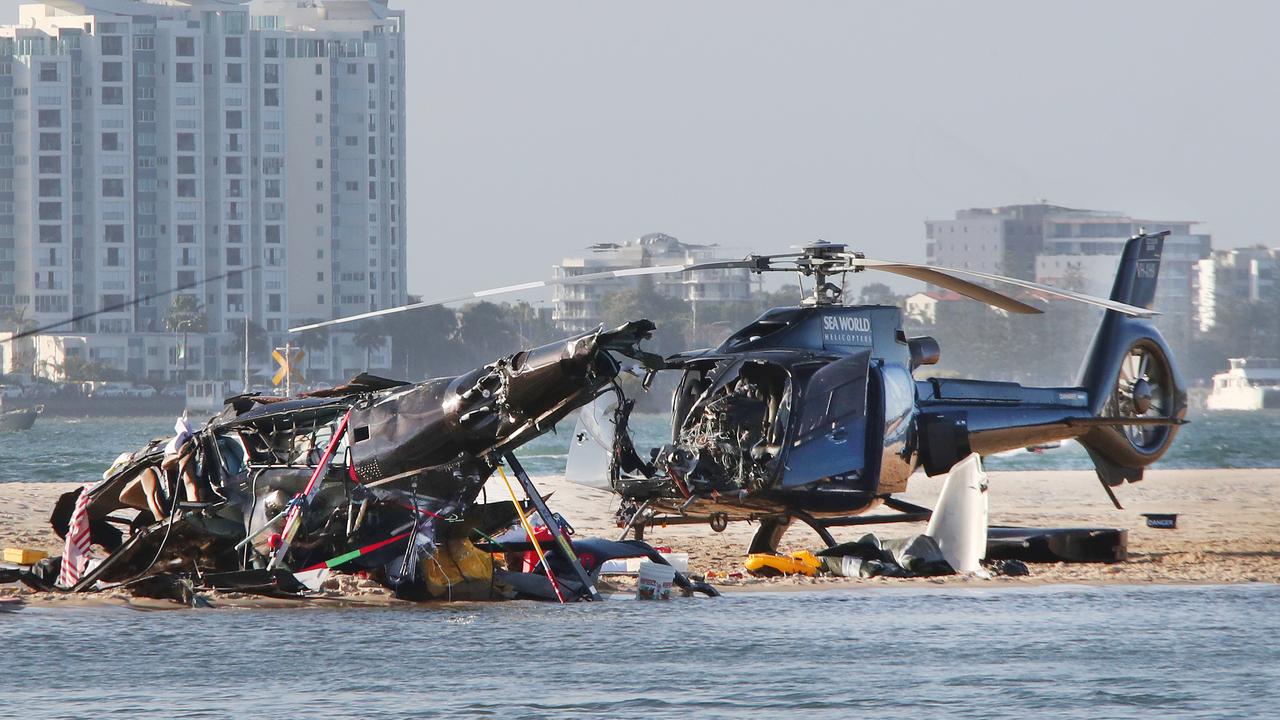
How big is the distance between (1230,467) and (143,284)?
335 ft

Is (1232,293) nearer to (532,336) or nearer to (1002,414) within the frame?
(532,336)

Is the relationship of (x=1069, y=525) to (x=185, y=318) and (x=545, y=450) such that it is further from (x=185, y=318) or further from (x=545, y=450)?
(x=185, y=318)

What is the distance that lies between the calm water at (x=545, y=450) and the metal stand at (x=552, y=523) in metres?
25.2

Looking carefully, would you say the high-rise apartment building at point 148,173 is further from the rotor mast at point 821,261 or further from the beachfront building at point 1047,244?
the rotor mast at point 821,261

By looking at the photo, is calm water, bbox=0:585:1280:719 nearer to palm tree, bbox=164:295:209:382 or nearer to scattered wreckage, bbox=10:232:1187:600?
scattered wreckage, bbox=10:232:1187:600

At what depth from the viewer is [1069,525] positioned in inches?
1158

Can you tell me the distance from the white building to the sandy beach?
91382mm

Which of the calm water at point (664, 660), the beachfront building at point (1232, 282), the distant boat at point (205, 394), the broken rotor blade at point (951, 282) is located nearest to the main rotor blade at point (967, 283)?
the broken rotor blade at point (951, 282)

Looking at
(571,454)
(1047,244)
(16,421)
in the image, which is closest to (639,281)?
(1047,244)

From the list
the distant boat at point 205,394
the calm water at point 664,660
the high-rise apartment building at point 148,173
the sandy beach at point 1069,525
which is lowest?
the distant boat at point 205,394

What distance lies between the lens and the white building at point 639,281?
141m

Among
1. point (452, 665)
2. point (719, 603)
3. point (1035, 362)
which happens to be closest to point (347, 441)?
point (452, 665)

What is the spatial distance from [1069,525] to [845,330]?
1310cm

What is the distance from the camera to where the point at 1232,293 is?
144625 mm
